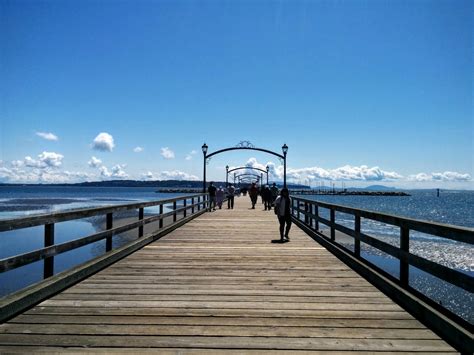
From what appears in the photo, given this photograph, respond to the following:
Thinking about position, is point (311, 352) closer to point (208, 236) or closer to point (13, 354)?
point (13, 354)

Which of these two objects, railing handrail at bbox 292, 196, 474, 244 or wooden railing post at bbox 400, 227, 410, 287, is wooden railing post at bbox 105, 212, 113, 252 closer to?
railing handrail at bbox 292, 196, 474, 244

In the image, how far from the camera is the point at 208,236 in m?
11.5

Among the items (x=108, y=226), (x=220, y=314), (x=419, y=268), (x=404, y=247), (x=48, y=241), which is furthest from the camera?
(x=108, y=226)

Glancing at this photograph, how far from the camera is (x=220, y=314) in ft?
14.5

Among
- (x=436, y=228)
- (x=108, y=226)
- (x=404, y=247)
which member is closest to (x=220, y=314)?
(x=404, y=247)

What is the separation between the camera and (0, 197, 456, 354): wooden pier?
363cm

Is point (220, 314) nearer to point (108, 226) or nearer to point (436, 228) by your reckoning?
point (436, 228)

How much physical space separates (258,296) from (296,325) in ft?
3.62

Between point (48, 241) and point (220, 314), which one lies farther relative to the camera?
point (48, 241)

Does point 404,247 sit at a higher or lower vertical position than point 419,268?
higher

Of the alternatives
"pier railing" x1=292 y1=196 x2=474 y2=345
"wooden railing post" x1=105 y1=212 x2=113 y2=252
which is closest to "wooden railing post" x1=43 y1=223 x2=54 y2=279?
"wooden railing post" x1=105 y1=212 x2=113 y2=252

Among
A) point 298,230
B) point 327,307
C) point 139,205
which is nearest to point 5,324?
point 327,307

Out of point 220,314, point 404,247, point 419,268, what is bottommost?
point 220,314

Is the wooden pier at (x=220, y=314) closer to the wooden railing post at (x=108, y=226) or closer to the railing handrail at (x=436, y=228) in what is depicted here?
the wooden railing post at (x=108, y=226)
